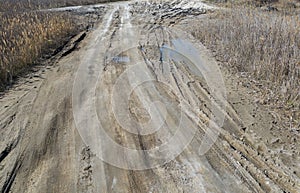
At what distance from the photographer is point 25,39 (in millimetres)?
7562

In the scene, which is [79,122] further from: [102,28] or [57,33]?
[102,28]

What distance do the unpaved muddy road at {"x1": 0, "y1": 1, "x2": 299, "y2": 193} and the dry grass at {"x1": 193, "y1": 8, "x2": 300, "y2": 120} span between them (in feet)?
1.73

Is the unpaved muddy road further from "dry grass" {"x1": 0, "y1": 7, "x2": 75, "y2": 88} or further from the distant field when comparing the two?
the distant field

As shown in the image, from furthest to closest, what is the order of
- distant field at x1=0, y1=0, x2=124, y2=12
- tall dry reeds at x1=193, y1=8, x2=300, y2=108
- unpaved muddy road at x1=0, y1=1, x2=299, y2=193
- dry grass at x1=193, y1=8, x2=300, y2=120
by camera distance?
1. distant field at x1=0, y1=0, x2=124, y2=12
2. tall dry reeds at x1=193, y1=8, x2=300, y2=108
3. dry grass at x1=193, y1=8, x2=300, y2=120
4. unpaved muddy road at x1=0, y1=1, x2=299, y2=193

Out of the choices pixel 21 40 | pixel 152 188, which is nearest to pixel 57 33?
pixel 21 40

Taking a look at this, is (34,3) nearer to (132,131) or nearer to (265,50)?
(265,50)

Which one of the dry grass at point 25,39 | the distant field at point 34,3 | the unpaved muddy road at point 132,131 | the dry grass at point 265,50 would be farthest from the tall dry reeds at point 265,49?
the distant field at point 34,3

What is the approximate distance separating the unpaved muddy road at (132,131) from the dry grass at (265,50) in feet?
1.73

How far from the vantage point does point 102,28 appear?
34.9 ft

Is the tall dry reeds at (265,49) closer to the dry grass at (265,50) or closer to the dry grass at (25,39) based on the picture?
the dry grass at (265,50)

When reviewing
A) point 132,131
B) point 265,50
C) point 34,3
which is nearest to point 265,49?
point 265,50

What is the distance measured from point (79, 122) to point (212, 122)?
2.05m

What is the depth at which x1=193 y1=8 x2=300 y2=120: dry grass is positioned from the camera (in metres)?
5.12

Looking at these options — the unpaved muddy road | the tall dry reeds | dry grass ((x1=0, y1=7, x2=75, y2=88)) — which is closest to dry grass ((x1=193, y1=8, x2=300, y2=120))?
the tall dry reeds
